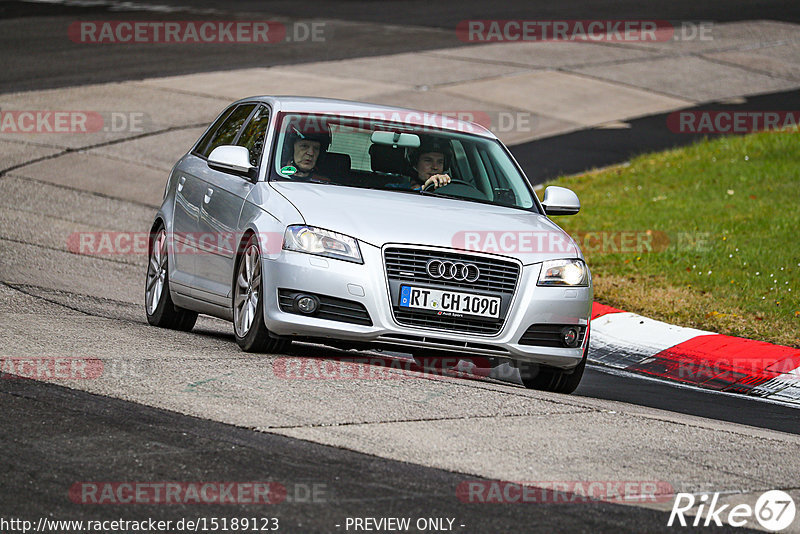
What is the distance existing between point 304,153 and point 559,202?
1.75 metres

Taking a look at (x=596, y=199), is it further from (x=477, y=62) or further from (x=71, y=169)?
(x=477, y=62)

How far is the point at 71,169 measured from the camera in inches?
682

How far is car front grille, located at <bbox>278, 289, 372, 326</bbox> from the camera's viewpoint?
7.53m

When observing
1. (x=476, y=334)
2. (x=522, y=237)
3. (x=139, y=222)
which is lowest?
(x=139, y=222)

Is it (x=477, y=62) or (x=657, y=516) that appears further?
(x=477, y=62)

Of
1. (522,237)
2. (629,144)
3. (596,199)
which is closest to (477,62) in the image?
(629,144)

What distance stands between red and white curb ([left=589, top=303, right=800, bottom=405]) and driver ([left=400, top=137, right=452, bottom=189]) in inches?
95.3

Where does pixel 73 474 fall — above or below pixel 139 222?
above

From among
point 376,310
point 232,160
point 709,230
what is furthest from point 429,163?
point 709,230

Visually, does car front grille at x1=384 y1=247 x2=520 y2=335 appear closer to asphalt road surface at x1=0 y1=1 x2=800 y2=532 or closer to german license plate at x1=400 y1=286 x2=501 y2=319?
german license plate at x1=400 y1=286 x2=501 y2=319

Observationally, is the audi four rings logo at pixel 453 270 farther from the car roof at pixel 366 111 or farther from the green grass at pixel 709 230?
the green grass at pixel 709 230

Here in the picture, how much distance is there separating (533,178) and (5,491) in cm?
1344

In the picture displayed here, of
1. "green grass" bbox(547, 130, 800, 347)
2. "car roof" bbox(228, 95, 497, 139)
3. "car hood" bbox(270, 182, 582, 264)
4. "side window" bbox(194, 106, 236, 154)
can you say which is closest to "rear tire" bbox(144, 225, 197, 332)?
"side window" bbox(194, 106, 236, 154)

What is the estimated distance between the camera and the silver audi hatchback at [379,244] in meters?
7.56
